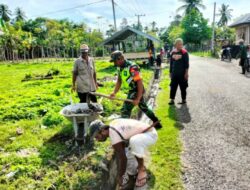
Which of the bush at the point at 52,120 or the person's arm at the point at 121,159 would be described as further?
the bush at the point at 52,120

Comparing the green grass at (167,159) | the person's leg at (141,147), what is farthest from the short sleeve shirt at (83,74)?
the person's leg at (141,147)

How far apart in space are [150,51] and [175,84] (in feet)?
49.0

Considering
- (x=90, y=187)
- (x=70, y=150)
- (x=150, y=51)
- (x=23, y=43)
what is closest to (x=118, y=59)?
(x=70, y=150)

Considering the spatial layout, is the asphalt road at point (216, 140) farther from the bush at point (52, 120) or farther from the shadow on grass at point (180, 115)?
the bush at point (52, 120)

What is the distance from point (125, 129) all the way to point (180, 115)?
13.0 feet

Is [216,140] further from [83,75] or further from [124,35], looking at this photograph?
[124,35]

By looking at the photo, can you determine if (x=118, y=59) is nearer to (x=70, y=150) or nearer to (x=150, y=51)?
(x=70, y=150)

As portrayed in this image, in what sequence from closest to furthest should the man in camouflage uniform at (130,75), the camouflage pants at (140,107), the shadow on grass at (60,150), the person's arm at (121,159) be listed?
the person's arm at (121,159) → the shadow on grass at (60,150) → the man in camouflage uniform at (130,75) → the camouflage pants at (140,107)

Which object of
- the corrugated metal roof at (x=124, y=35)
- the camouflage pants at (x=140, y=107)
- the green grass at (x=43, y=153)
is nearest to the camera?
the green grass at (x=43, y=153)

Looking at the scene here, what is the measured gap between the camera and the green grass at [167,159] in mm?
4105

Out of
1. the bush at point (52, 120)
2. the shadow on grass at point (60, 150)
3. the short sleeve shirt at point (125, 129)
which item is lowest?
the shadow on grass at point (60, 150)

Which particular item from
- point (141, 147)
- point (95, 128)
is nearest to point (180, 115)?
point (141, 147)

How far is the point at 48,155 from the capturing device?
493cm

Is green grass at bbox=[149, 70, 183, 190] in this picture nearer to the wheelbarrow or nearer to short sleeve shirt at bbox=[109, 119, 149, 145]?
short sleeve shirt at bbox=[109, 119, 149, 145]
